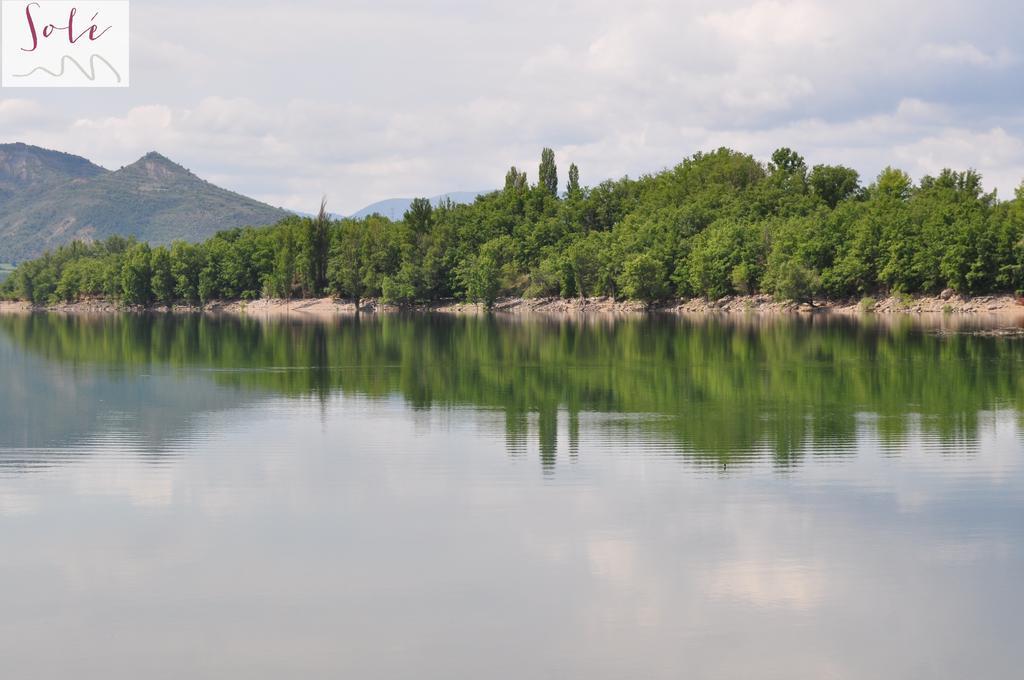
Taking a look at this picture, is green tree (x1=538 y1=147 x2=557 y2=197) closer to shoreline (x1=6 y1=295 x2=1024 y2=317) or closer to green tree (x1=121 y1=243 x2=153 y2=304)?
shoreline (x1=6 y1=295 x2=1024 y2=317)

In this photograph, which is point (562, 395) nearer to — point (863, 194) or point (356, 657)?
point (356, 657)

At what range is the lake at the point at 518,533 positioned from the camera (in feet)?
40.7

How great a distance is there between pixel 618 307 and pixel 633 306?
7.61 feet

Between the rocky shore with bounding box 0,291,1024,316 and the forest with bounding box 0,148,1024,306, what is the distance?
3.67ft

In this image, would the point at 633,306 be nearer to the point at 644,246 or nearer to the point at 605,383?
the point at 644,246

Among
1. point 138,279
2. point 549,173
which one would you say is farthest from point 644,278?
point 138,279

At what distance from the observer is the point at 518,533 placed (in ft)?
55.8

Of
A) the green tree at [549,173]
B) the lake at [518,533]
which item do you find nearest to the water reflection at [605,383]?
the lake at [518,533]

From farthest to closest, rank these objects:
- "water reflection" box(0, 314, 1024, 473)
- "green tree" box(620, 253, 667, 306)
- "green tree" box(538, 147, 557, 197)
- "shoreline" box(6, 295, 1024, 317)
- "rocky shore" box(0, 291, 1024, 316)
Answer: "green tree" box(538, 147, 557, 197), "green tree" box(620, 253, 667, 306), "rocky shore" box(0, 291, 1024, 316), "shoreline" box(6, 295, 1024, 317), "water reflection" box(0, 314, 1024, 473)

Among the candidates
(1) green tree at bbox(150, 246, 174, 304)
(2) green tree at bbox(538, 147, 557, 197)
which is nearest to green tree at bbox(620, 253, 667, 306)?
(2) green tree at bbox(538, 147, 557, 197)

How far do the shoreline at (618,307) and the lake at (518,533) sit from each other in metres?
64.5

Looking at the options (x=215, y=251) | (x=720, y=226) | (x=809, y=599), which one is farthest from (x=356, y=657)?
(x=215, y=251)

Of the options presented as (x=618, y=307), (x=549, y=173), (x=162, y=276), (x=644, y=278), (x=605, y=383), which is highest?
(x=549, y=173)

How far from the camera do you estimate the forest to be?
10175 cm
